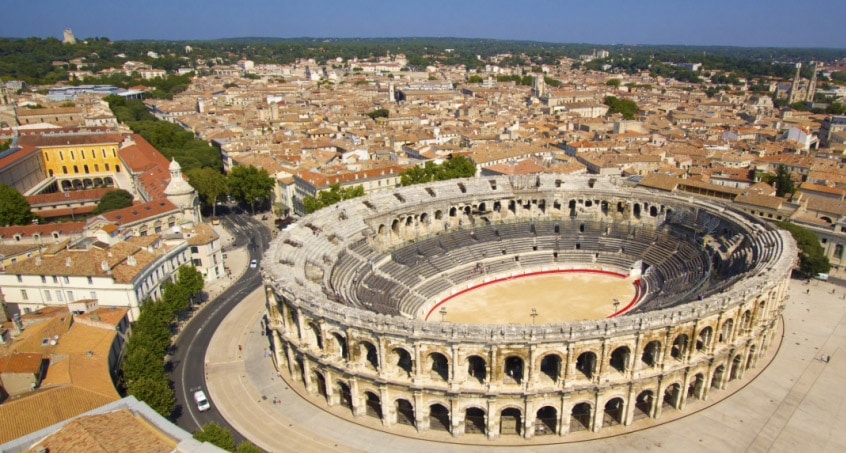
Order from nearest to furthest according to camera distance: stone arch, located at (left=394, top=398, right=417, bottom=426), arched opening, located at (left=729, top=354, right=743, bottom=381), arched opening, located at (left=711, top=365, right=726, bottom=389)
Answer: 1. stone arch, located at (left=394, top=398, right=417, bottom=426)
2. arched opening, located at (left=711, top=365, right=726, bottom=389)
3. arched opening, located at (left=729, top=354, right=743, bottom=381)


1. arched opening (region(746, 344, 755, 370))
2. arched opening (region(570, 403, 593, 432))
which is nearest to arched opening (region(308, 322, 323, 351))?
arched opening (region(570, 403, 593, 432))

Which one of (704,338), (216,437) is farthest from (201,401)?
(704,338)

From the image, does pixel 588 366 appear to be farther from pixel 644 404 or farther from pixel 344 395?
pixel 344 395

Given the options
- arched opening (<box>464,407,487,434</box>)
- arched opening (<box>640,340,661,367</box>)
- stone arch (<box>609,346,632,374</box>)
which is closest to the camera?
stone arch (<box>609,346,632,374</box>)

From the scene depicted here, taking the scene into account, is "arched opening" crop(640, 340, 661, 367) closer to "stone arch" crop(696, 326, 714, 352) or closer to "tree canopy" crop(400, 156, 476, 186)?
"stone arch" crop(696, 326, 714, 352)

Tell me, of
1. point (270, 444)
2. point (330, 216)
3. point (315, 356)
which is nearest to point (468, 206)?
point (330, 216)

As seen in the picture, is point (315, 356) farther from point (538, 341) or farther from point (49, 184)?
point (49, 184)
